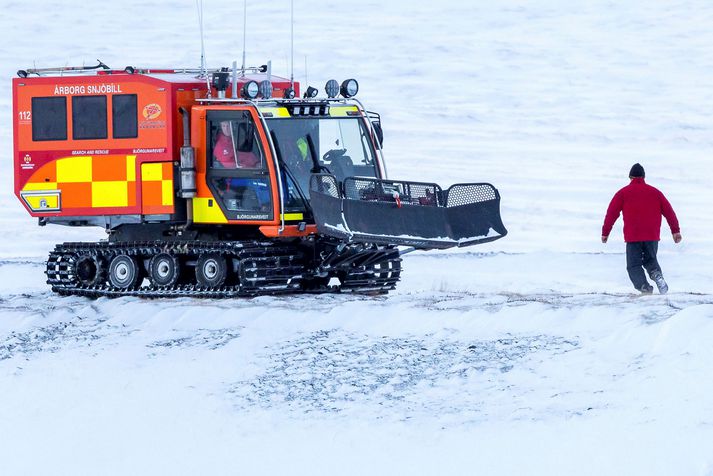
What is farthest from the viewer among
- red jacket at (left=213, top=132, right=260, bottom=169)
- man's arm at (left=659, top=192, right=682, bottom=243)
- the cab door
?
red jacket at (left=213, top=132, right=260, bottom=169)

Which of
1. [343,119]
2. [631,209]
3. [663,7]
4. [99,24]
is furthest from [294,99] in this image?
[663,7]

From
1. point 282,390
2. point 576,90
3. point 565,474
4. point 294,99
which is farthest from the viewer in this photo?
point 576,90

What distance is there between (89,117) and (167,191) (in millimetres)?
1146

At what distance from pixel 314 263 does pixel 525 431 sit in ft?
19.8

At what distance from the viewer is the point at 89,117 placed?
13.9 m

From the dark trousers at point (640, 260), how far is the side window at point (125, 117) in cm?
495

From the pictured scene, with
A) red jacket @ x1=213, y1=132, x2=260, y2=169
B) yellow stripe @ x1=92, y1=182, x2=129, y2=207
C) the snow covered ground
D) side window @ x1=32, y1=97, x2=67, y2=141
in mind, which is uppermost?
side window @ x1=32, y1=97, x2=67, y2=141

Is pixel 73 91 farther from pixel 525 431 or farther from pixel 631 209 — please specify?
pixel 525 431

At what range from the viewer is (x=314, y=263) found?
45.5ft

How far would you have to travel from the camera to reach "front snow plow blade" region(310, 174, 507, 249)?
41.0 feet

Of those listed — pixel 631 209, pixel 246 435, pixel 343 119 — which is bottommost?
pixel 246 435

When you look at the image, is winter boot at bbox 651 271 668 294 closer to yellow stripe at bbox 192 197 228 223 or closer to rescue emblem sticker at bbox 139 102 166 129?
yellow stripe at bbox 192 197 228 223

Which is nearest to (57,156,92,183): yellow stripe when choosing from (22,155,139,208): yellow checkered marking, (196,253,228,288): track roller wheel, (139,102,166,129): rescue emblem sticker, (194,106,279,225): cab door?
(22,155,139,208): yellow checkered marking

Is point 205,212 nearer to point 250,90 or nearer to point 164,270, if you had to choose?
point 164,270
